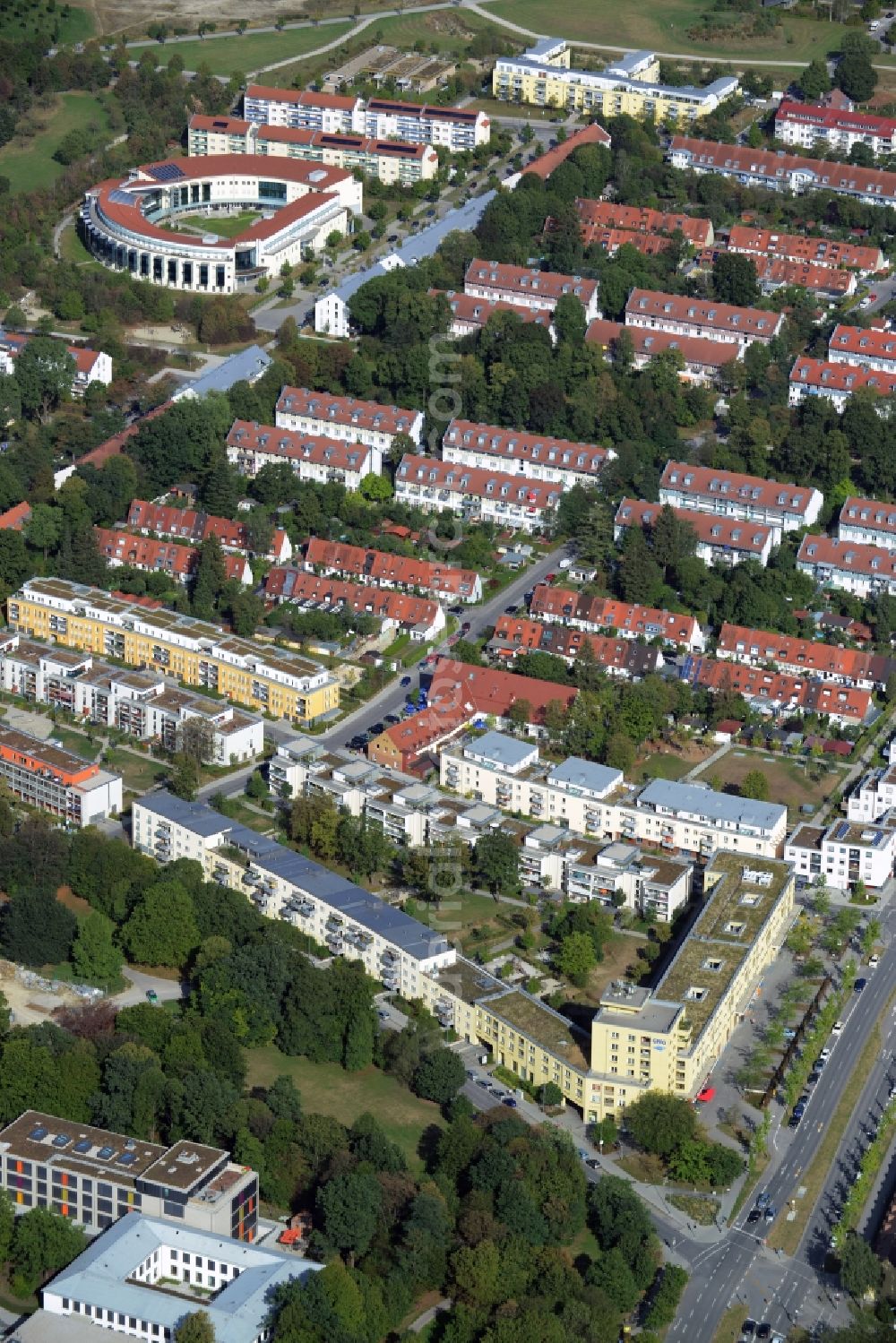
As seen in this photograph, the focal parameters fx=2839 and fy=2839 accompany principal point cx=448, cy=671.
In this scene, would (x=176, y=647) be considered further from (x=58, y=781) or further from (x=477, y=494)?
(x=477, y=494)

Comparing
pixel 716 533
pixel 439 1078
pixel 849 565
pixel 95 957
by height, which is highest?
pixel 716 533

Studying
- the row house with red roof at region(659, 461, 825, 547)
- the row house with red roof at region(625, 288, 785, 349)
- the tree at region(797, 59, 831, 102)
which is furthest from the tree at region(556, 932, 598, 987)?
the tree at region(797, 59, 831, 102)

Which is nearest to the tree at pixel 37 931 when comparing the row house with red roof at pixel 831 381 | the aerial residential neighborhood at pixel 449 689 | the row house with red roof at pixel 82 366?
the aerial residential neighborhood at pixel 449 689

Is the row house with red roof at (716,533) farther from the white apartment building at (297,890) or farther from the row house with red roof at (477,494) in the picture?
the white apartment building at (297,890)

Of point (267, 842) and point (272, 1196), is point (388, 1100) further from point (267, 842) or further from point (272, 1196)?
point (267, 842)

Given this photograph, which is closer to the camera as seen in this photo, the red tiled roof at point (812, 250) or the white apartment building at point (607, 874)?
the white apartment building at point (607, 874)

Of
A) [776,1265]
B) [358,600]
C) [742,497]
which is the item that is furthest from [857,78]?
[776,1265]

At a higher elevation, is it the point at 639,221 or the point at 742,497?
the point at 639,221
